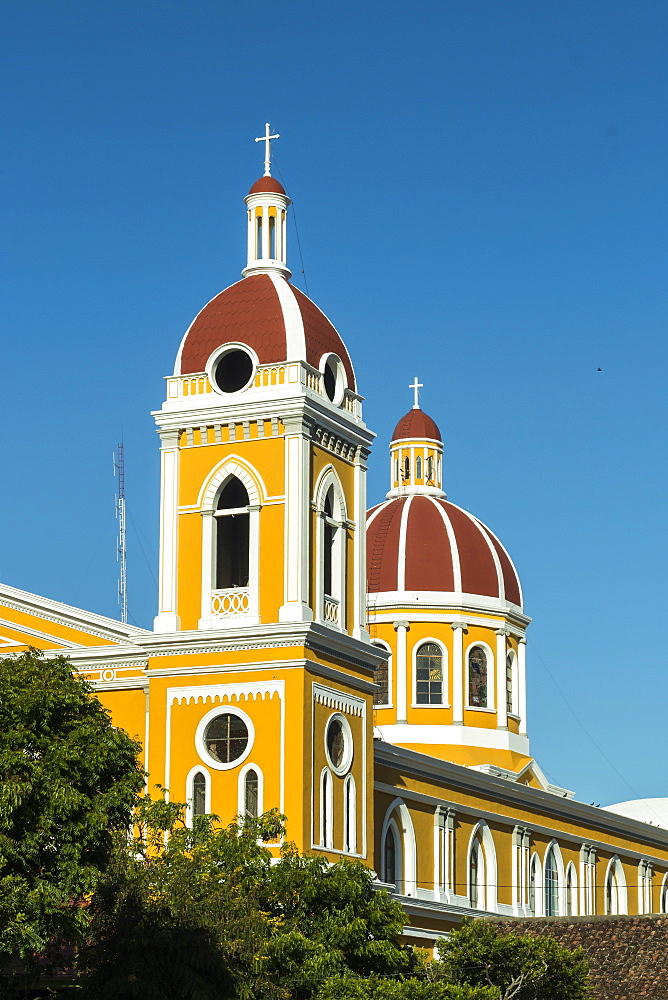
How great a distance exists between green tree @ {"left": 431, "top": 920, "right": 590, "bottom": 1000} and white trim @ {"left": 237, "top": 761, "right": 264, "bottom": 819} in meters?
4.86

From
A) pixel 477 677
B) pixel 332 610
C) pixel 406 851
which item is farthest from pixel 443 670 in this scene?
pixel 332 610

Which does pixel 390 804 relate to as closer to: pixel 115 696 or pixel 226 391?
pixel 115 696

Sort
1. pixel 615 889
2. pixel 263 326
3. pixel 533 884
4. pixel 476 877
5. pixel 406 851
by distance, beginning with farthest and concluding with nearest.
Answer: pixel 615 889, pixel 533 884, pixel 476 877, pixel 406 851, pixel 263 326

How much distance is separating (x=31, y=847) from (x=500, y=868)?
87.4 feet

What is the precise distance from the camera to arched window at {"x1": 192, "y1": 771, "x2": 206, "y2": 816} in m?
41.3

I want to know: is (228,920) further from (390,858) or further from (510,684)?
(510,684)

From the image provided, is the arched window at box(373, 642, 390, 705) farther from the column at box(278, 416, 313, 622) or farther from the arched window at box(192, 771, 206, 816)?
the arched window at box(192, 771, 206, 816)

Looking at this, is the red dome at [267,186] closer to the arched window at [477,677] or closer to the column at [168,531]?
the column at [168,531]

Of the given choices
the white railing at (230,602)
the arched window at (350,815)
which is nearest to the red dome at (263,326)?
the white railing at (230,602)

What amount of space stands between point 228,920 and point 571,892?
89.2 ft

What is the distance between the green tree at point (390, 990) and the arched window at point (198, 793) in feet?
26.2

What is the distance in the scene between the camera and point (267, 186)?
4603 cm

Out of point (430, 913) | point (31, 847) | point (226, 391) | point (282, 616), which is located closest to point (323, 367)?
point (226, 391)

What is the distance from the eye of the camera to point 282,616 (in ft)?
136
